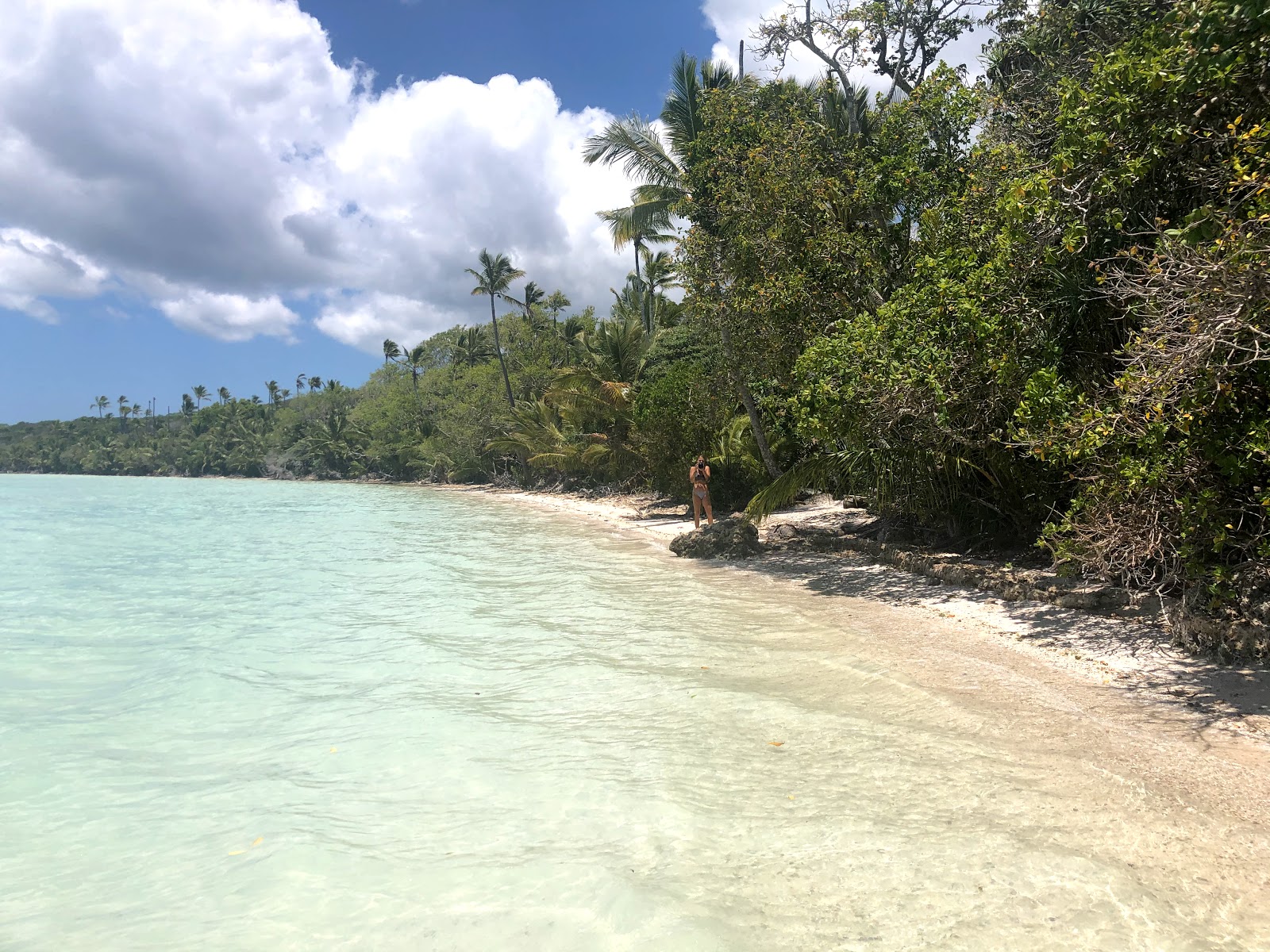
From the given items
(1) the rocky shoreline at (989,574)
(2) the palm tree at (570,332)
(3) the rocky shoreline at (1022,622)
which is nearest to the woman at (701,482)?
(1) the rocky shoreline at (989,574)

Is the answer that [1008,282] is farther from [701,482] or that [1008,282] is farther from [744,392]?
[701,482]

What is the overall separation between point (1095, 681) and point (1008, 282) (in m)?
3.73

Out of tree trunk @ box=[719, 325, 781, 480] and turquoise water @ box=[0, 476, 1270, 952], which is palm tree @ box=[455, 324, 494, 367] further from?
turquoise water @ box=[0, 476, 1270, 952]

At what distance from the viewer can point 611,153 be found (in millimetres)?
17938

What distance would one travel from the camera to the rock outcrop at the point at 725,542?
11727 millimetres

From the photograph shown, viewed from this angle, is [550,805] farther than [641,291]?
No

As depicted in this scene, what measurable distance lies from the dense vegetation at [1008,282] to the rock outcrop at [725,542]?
789 millimetres

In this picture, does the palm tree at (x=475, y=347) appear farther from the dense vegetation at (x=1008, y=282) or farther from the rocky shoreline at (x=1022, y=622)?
the rocky shoreline at (x=1022, y=622)

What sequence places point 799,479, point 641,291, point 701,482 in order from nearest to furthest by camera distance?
point 799,479 < point 701,482 < point 641,291

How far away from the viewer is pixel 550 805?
355 centimetres

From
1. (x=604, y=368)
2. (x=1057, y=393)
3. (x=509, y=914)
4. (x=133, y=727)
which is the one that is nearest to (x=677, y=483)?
(x=604, y=368)

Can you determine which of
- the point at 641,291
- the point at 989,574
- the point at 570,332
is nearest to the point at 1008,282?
the point at 989,574

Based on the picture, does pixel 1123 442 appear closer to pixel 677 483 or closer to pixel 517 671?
pixel 517 671

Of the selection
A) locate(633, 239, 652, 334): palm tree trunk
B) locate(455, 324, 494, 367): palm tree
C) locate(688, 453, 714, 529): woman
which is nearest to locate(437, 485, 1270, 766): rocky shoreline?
locate(688, 453, 714, 529): woman
